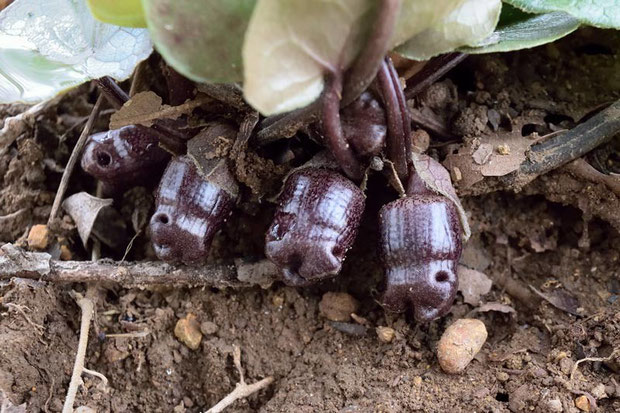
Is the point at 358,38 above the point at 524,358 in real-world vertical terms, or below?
above

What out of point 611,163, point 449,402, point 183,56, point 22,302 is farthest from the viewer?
point 611,163

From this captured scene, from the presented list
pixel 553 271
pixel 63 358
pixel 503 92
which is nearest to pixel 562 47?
pixel 503 92

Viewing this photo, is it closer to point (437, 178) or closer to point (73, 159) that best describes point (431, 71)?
point (437, 178)

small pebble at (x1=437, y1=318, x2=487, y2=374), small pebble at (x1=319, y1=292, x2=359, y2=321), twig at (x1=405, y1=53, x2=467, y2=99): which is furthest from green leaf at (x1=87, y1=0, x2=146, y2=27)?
small pebble at (x1=437, y1=318, x2=487, y2=374)

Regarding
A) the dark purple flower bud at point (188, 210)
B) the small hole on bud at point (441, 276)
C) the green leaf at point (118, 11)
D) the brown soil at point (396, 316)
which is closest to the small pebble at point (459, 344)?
the brown soil at point (396, 316)

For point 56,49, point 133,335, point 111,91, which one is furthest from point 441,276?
point 56,49

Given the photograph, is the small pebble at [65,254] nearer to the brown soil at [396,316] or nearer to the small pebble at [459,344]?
the brown soil at [396,316]

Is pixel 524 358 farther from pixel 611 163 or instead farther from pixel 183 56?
pixel 183 56
